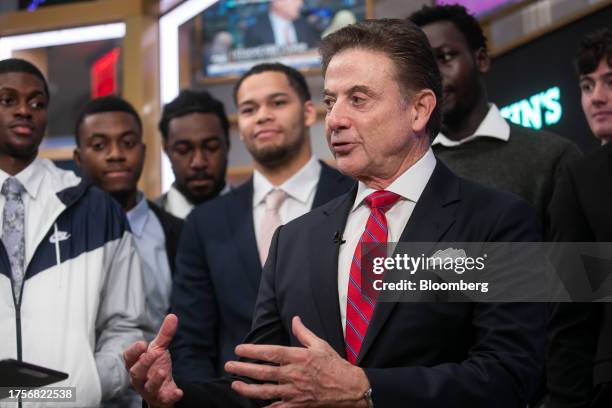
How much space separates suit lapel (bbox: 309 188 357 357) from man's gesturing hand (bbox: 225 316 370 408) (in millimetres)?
163

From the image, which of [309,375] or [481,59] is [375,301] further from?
[481,59]

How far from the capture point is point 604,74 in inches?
102

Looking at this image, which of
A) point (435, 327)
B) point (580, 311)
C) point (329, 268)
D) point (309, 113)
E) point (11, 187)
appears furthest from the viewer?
point (309, 113)

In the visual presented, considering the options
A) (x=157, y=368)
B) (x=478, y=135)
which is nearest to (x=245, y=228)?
(x=478, y=135)

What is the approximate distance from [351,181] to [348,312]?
1.13 m

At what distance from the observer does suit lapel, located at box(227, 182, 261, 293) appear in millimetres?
2625

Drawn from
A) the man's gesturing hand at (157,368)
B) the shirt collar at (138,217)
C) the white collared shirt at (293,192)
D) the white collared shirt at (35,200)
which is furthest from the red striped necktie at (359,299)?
the shirt collar at (138,217)

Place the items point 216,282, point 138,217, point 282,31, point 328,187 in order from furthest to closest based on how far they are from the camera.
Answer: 1. point 282,31
2. point 138,217
3. point 328,187
4. point 216,282

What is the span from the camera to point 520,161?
261cm

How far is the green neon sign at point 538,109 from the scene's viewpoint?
12.3 ft

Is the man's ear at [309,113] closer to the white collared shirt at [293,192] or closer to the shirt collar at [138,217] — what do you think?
the white collared shirt at [293,192]

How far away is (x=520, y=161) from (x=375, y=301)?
110cm

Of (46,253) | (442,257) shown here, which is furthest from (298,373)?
(46,253)

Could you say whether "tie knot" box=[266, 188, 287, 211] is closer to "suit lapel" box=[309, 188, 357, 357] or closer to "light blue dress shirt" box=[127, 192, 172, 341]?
"light blue dress shirt" box=[127, 192, 172, 341]
